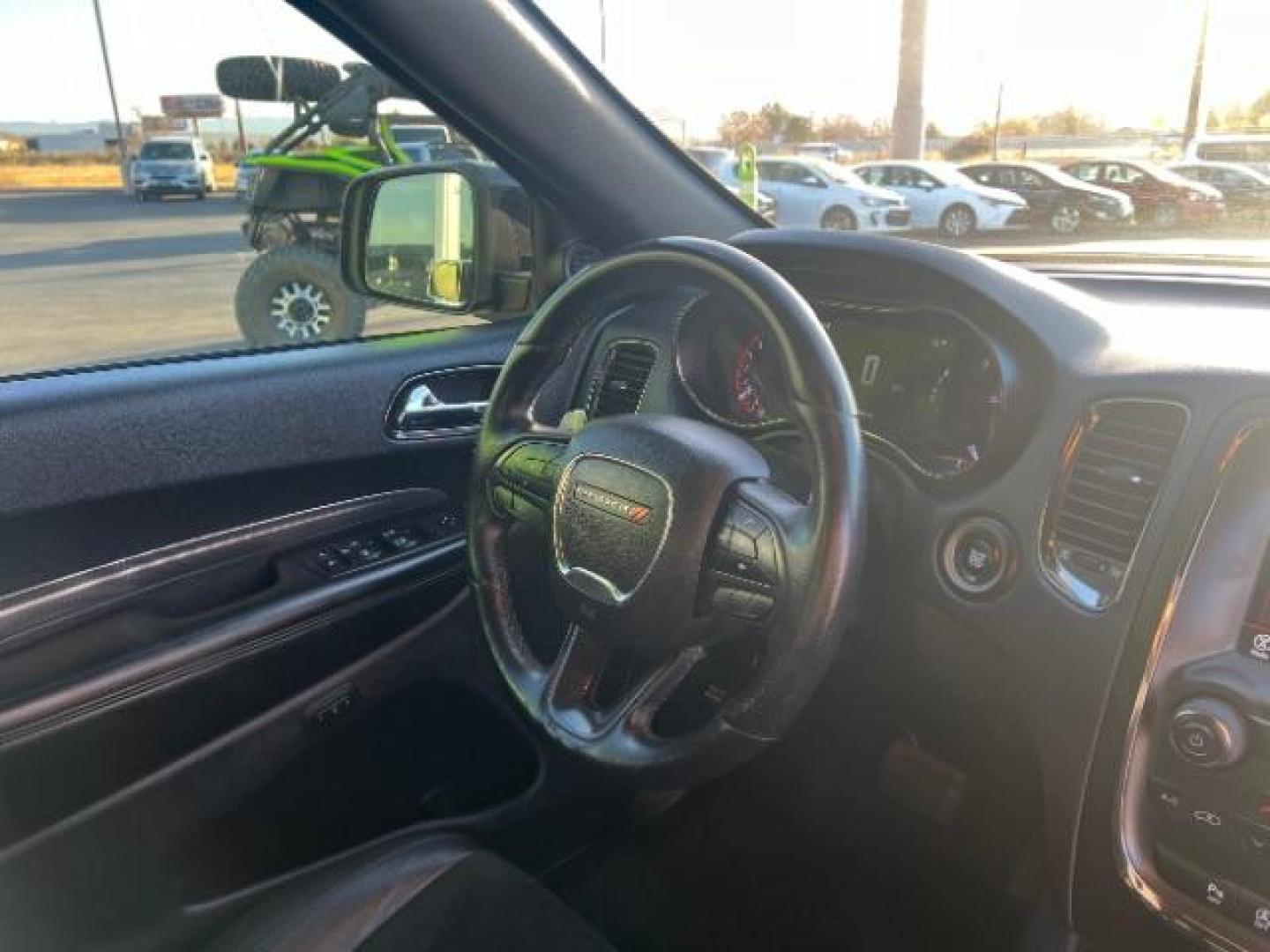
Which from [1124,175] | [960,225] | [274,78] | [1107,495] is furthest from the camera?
[960,225]

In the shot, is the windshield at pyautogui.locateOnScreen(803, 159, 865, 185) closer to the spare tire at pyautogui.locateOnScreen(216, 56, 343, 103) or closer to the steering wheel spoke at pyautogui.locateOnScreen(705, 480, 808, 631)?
the spare tire at pyautogui.locateOnScreen(216, 56, 343, 103)

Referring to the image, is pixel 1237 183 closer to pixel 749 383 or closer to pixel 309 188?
pixel 749 383

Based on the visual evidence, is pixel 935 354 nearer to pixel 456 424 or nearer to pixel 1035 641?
pixel 1035 641

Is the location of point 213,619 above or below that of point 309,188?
below

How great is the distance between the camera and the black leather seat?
1.54 m

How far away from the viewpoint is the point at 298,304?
260 centimetres

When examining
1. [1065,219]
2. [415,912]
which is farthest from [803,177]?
[415,912]

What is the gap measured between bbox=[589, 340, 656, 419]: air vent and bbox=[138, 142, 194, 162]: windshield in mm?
1773

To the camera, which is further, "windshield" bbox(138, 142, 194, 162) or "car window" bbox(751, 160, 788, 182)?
"windshield" bbox(138, 142, 194, 162)

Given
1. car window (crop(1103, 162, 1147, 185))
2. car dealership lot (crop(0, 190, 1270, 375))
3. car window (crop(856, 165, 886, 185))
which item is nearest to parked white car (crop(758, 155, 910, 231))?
car window (crop(856, 165, 886, 185))

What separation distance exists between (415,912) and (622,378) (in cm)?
91

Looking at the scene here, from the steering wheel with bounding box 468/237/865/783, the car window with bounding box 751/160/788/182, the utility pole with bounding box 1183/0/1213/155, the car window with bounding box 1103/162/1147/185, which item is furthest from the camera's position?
the car window with bounding box 751/160/788/182

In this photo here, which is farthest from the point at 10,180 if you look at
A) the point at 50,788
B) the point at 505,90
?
the point at 50,788

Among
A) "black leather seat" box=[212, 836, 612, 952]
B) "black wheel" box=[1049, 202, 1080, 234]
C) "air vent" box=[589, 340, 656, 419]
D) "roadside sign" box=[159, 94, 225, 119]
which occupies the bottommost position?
"black leather seat" box=[212, 836, 612, 952]
